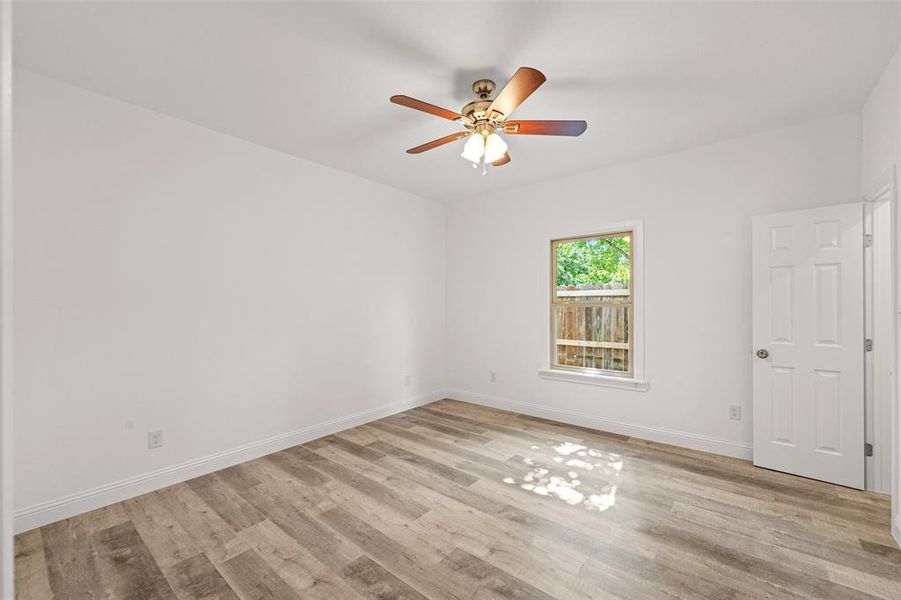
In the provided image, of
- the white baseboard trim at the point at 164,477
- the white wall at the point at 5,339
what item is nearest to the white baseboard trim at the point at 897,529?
the white wall at the point at 5,339

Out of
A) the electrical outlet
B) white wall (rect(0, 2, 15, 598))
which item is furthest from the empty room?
white wall (rect(0, 2, 15, 598))

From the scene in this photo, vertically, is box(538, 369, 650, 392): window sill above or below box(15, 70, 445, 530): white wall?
below

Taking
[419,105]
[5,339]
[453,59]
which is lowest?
[5,339]

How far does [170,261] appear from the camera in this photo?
113 inches

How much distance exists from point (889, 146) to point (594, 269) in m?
2.27

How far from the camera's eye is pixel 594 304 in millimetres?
4238

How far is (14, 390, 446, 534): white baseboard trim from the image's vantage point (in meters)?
2.33

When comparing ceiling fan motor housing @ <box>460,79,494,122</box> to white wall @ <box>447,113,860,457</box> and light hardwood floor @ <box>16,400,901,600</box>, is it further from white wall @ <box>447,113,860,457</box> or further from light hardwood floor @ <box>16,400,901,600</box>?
light hardwood floor @ <box>16,400,901,600</box>

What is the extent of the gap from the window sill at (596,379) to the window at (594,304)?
0.35 ft

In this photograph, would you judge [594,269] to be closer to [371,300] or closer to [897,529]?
[371,300]

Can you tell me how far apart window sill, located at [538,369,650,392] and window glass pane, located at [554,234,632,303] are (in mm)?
804

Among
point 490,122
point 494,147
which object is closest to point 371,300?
point 494,147

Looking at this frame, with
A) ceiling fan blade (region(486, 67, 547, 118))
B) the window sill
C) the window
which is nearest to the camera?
ceiling fan blade (region(486, 67, 547, 118))

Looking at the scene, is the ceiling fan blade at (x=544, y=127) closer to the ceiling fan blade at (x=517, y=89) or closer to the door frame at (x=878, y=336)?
the ceiling fan blade at (x=517, y=89)
